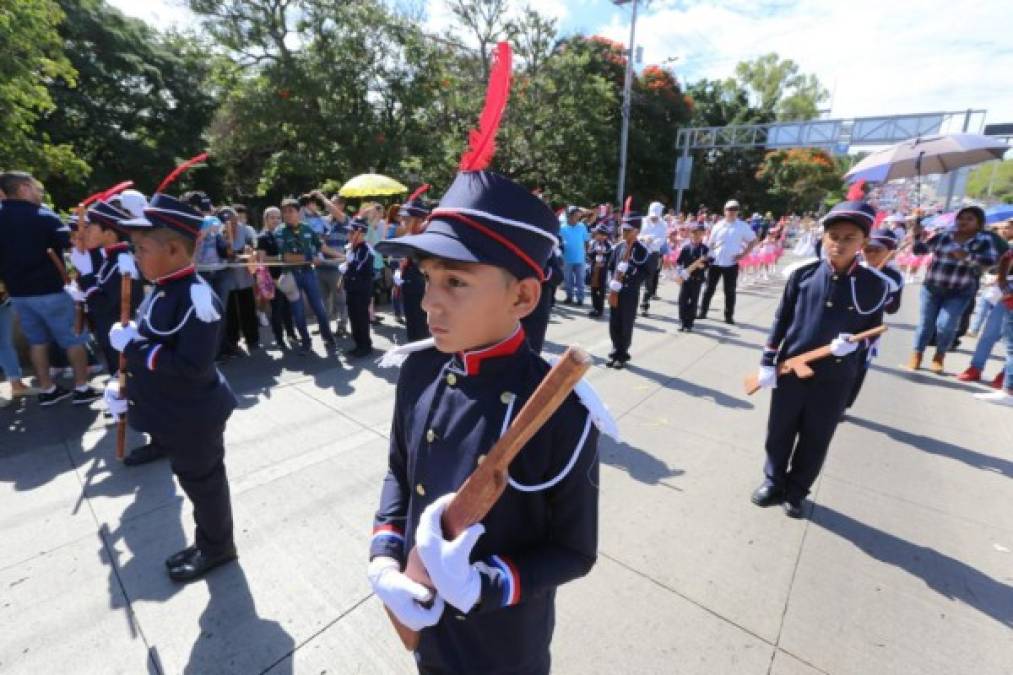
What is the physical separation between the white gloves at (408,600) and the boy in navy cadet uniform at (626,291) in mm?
5407

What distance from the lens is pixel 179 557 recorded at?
2729 mm

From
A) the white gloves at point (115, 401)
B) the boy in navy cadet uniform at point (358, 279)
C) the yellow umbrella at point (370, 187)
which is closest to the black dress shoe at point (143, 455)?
the white gloves at point (115, 401)

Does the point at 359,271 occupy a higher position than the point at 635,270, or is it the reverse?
the point at 635,270

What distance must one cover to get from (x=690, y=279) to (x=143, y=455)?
8.09m

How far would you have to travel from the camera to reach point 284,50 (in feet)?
48.6

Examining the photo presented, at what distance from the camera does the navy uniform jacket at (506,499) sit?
49.7 inches

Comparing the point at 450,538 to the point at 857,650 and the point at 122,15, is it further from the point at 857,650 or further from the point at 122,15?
the point at 122,15

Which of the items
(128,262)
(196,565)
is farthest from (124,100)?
(196,565)

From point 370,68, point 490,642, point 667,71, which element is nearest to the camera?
point 490,642

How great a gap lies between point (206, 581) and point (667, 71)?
33.0m

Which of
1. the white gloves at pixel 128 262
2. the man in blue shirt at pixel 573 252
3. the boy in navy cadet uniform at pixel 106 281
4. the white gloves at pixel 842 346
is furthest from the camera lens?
the man in blue shirt at pixel 573 252

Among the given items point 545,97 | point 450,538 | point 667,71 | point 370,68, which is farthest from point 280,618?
point 667,71

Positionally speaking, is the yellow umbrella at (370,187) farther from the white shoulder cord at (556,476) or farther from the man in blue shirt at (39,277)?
the white shoulder cord at (556,476)

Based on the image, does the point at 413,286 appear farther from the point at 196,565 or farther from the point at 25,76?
the point at 25,76
